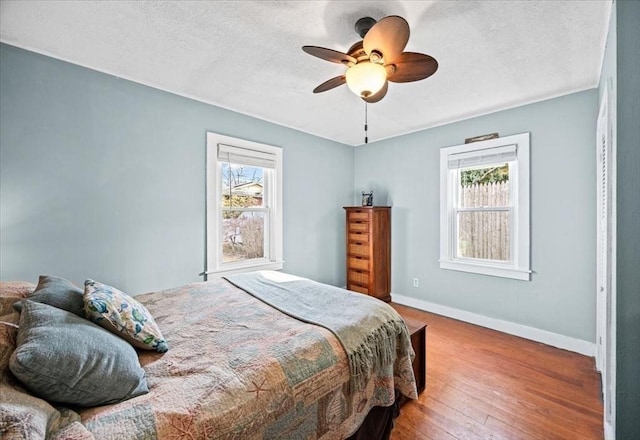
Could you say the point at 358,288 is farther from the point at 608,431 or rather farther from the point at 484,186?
the point at 608,431

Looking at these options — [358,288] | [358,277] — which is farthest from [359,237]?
[358,288]

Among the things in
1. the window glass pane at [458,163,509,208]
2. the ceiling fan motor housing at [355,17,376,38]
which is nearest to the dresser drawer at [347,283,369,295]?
the window glass pane at [458,163,509,208]

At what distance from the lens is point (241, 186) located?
10.8ft

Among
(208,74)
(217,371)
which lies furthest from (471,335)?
(208,74)

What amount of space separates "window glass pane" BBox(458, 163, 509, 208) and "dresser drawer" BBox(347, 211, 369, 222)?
115 cm

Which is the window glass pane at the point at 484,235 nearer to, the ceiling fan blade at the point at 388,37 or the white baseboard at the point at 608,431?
the white baseboard at the point at 608,431

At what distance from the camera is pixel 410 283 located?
12.9 feet

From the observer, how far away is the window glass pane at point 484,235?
313 centimetres

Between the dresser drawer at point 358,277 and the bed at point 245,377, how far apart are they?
1.87 m

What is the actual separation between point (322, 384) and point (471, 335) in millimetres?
2385

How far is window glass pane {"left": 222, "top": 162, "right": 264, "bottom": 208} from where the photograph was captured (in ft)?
10.3

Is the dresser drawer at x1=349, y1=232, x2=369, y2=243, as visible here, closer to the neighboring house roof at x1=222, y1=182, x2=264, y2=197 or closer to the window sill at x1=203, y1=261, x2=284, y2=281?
the window sill at x1=203, y1=261, x2=284, y2=281

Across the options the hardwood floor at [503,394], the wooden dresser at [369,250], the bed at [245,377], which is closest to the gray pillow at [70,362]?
the bed at [245,377]

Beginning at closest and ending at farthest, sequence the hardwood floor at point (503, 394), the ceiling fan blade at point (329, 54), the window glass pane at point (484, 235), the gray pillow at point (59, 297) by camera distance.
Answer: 1. the gray pillow at point (59, 297)
2. the ceiling fan blade at point (329, 54)
3. the hardwood floor at point (503, 394)
4. the window glass pane at point (484, 235)
